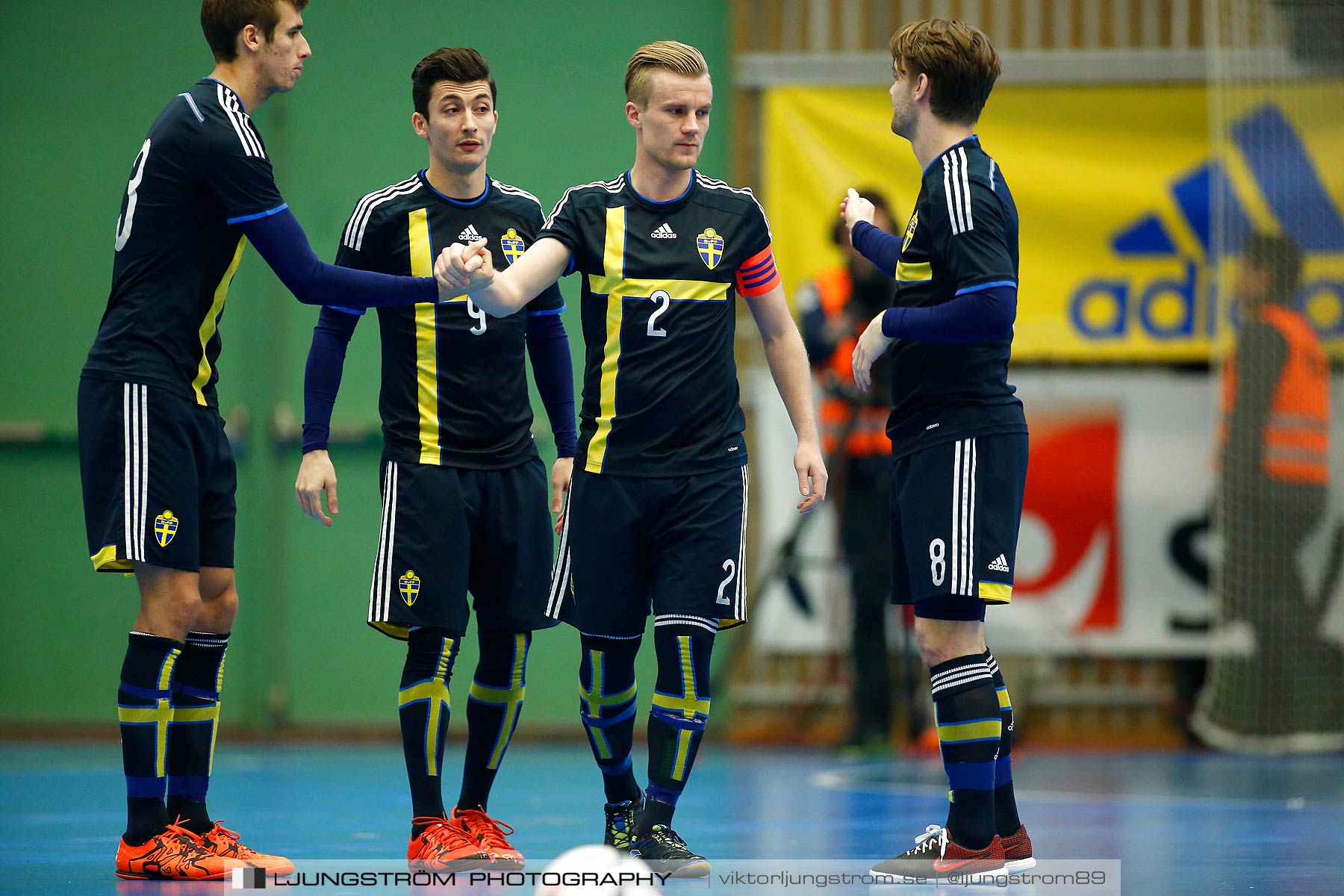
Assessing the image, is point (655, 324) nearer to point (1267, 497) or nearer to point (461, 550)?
point (461, 550)

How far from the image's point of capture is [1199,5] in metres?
8.62

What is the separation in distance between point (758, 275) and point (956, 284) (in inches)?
22.2

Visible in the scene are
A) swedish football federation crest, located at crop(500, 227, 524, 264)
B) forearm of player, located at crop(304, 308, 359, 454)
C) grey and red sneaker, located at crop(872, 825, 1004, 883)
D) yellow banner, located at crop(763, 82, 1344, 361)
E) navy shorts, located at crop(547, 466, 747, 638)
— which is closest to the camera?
grey and red sneaker, located at crop(872, 825, 1004, 883)

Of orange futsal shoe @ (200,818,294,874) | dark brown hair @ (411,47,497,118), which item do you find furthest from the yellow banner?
orange futsal shoe @ (200,818,294,874)

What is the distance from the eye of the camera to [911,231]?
13.9ft

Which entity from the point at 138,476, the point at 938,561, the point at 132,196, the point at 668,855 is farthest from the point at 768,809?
the point at 132,196

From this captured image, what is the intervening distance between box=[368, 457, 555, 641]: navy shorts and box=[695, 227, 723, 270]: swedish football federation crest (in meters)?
0.83

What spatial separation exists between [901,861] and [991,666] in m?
0.56

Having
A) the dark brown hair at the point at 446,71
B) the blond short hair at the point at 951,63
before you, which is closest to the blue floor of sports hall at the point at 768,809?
the blond short hair at the point at 951,63

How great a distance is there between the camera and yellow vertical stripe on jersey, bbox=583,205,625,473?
4.25 meters

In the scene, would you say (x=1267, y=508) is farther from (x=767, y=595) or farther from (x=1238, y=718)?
(x=767, y=595)

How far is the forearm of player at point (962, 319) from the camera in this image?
3957 millimetres

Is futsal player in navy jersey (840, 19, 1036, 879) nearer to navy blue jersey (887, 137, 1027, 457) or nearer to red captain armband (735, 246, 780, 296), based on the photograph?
navy blue jersey (887, 137, 1027, 457)

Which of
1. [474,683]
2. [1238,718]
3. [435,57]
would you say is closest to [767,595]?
[1238,718]
